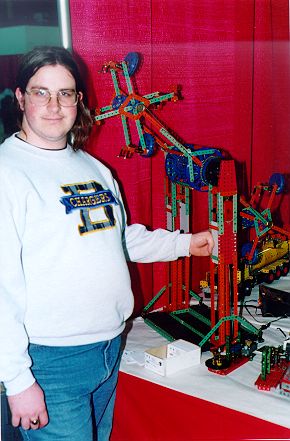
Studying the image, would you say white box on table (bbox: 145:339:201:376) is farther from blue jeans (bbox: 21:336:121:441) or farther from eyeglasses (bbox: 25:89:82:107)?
eyeglasses (bbox: 25:89:82:107)

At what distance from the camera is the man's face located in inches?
36.7

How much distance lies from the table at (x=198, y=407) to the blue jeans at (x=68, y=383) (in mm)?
347

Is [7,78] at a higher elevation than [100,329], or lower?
higher

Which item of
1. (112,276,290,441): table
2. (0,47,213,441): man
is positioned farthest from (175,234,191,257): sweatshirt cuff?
(112,276,290,441): table

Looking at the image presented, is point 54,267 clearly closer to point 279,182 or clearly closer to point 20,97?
point 20,97

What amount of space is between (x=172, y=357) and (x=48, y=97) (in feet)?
2.50

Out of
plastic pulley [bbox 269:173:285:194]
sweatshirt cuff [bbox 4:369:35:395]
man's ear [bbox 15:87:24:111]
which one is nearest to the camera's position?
sweatshirt cuff [bbox 4:369:35:395]

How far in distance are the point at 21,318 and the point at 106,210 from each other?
25 cm

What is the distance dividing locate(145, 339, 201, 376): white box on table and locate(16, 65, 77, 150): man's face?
680 millimetres

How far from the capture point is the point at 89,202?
96cm

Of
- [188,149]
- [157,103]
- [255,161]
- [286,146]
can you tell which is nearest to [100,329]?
[188,149]

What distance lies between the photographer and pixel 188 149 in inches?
58.1

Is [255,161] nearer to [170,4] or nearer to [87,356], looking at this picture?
[170,4]

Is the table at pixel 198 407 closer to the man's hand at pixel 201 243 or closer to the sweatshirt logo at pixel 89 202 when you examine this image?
the man's hand at pixel 201 243
